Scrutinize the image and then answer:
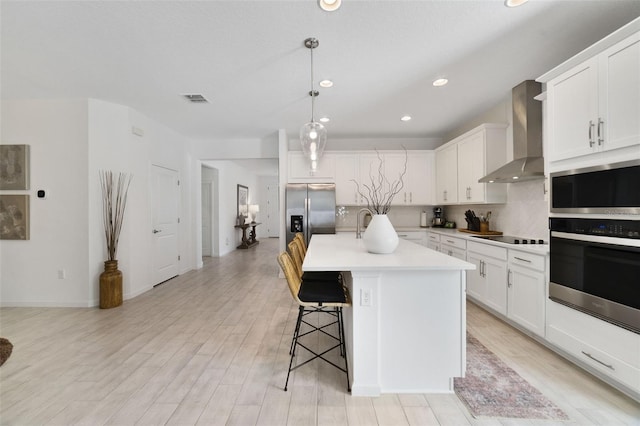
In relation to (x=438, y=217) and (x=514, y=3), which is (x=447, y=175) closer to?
(x=438, y=217)

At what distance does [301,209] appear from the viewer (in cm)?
502

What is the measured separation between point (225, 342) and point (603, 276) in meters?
3.06

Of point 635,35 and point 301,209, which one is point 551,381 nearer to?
point 635,35

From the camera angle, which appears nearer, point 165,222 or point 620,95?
point 620,95

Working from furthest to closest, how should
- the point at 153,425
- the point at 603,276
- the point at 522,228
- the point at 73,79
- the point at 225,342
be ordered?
the point at 522,228, the point at 73,79, the point at 225,342, the point at 603,276, the point at 153,425

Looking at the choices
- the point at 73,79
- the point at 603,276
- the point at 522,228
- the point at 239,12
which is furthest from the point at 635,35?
the point at 73,79

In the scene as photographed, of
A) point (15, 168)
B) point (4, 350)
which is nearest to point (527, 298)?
point (4, 350)

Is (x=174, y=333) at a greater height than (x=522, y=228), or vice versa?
(x=522, y=228)

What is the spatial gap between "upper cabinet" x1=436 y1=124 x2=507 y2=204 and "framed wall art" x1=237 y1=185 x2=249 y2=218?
251 inches

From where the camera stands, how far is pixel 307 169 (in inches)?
207

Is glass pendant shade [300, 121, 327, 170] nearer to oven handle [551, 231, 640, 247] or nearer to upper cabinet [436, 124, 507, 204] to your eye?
oven handle [551, 231, 640, 247]

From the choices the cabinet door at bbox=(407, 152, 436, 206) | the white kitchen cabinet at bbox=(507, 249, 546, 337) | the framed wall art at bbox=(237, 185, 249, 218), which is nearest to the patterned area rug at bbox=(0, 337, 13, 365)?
the white kitchen cabinet at bbox=(507, 249, 546, 337)

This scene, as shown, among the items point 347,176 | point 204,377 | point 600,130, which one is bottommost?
point 204,377

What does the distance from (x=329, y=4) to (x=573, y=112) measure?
6.60ft
